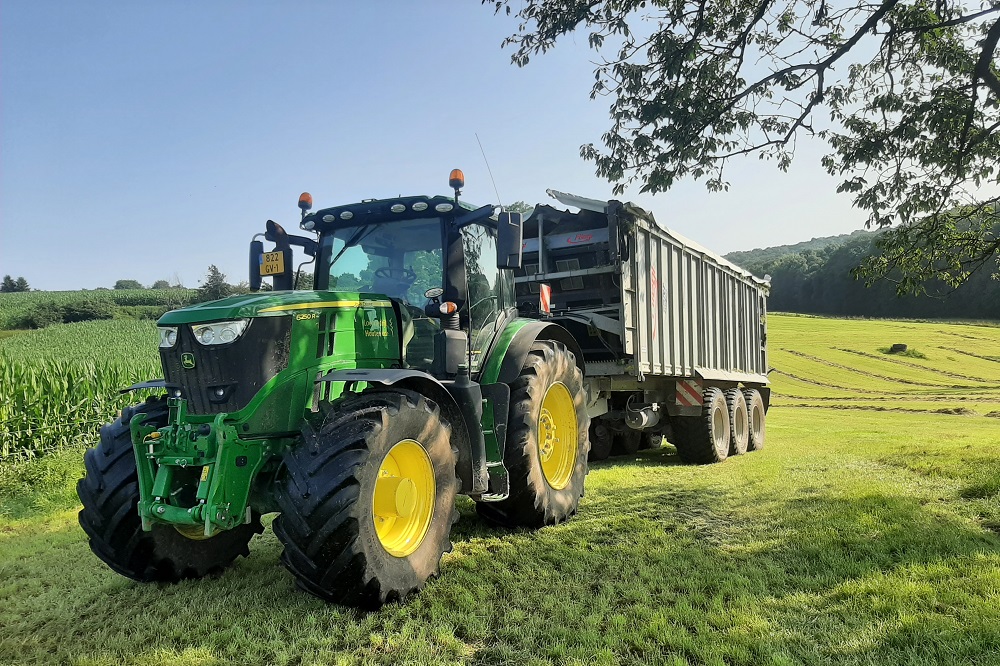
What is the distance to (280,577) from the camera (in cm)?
454

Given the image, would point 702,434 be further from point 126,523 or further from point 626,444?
point 126,523

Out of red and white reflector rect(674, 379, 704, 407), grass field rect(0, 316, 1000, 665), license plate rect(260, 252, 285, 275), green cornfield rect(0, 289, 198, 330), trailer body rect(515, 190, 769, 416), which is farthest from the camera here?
green cornfield rect(0, 289, 198, 330)

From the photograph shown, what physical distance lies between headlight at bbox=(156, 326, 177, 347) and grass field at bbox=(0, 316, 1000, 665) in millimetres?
1561

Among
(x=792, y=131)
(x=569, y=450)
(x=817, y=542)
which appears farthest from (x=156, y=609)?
(x=792, y=131)

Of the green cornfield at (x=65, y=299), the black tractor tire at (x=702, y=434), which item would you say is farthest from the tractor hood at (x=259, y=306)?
the green cornfield at (x=65, y=299)

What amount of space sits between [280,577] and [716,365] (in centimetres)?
815

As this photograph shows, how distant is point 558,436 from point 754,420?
7.68 m

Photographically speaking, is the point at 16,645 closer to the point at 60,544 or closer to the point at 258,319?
the point at 258,319

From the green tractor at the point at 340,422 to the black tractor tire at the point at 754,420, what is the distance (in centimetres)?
761

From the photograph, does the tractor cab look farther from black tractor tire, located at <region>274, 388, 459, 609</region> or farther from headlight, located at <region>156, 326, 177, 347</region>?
headlight, located at <region>156, 326, 177, 347</region>

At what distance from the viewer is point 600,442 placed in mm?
10102

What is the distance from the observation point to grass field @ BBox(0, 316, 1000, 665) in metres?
3.34

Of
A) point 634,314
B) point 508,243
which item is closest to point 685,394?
point 634,314

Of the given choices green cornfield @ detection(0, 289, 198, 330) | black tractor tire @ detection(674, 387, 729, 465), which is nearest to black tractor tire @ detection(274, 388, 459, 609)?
black tractor tire @ detection(674, 387, 729, 465)
